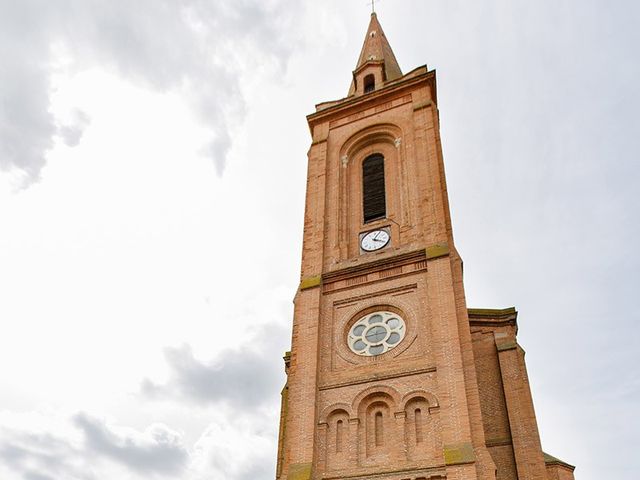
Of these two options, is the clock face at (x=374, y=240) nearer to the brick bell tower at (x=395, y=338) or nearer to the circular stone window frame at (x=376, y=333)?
the brick bell tower at (x=395, y=338)

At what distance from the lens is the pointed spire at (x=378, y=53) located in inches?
1219

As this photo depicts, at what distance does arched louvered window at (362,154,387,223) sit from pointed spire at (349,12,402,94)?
7.13m

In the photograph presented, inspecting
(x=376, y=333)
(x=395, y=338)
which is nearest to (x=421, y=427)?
(x=395, y=338)

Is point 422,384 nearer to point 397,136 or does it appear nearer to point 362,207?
point 362,207

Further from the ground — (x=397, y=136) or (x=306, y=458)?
(x=397, y=136)

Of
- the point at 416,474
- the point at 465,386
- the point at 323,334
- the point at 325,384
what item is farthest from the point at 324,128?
the point at 416,474

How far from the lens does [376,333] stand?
18875mm

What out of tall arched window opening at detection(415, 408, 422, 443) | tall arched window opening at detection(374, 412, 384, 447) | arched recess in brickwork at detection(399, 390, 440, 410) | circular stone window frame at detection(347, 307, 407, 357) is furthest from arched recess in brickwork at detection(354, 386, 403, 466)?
circular stone window frame at detection(347, 307, 407, 357)

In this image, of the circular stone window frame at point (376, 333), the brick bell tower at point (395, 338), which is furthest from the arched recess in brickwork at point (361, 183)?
the circular stone window frame at point (376, 333)

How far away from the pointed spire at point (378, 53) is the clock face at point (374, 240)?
11360mm

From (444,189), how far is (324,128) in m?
7.32

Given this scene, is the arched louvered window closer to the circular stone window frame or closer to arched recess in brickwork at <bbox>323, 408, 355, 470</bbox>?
the circular stone window frame

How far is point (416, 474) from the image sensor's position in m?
15.2

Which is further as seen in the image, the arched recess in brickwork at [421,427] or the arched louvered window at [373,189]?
the arched louvered window at [373,189]
